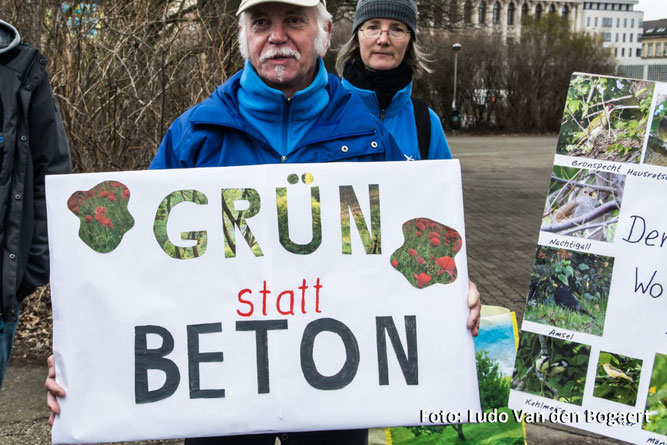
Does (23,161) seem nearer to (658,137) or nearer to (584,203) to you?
(584,203)

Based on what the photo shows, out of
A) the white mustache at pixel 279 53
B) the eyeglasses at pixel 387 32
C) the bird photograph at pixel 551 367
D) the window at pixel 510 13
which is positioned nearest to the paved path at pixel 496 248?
the bird photograph at pixel 551 367

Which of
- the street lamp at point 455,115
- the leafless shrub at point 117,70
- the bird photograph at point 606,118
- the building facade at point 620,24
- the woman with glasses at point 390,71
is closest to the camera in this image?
the bird photograph at point 606,118

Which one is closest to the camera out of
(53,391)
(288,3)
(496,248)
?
(53,391)

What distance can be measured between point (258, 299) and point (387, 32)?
→ 1.56 metres

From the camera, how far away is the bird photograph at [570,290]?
2.30 meters

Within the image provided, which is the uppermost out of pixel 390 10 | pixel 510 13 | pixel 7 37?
pixel 510 13

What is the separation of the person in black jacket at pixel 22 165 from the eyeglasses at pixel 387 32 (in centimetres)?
132

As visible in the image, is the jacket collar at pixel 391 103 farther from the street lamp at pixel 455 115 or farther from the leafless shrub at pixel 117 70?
the street lamp at pixel 455 115

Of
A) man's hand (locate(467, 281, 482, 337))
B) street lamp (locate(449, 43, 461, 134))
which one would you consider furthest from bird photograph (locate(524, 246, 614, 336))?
street lamp (locate(449, 43, 461, 134))

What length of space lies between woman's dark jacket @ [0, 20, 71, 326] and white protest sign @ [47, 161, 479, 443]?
2.11 ft

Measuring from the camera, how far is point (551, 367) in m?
2.37

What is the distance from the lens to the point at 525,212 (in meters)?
11.5

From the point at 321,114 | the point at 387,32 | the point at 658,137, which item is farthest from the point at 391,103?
the point at 658,137

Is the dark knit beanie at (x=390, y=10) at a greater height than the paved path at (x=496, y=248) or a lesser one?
greater
